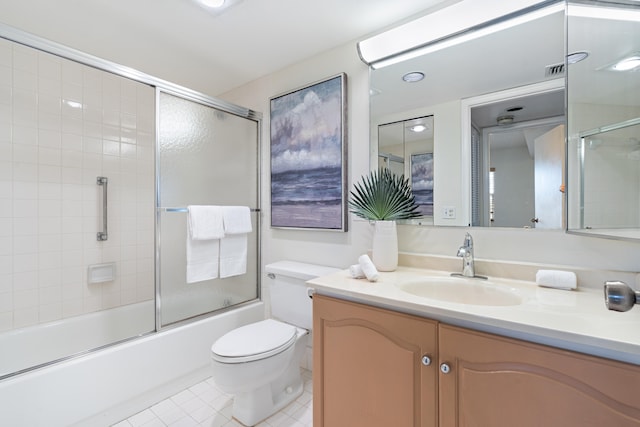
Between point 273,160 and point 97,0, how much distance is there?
126 cm

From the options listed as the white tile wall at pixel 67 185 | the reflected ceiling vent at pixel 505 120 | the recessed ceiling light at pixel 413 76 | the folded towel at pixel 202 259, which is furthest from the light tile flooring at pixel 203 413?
the recessed ceiling light at pixel 413 76

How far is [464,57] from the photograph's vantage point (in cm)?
138

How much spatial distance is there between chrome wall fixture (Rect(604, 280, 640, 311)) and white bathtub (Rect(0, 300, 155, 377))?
219cm

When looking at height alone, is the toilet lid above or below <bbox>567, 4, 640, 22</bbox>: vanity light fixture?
below

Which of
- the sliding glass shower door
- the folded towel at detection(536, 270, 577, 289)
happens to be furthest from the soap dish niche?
the folded towel at detection(536, 270, 577, 289)

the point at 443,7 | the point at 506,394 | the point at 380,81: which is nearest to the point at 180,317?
the point at 506,394

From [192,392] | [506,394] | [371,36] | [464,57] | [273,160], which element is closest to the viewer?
[506,394]

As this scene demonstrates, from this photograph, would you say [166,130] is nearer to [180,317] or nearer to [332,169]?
[332,169]

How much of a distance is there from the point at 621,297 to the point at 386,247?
84 cm

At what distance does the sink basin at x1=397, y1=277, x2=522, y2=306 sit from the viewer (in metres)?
1.14

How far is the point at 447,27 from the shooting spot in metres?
1.38

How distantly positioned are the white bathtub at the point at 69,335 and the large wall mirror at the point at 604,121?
239cm

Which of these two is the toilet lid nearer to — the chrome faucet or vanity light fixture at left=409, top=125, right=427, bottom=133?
the chrome faucet

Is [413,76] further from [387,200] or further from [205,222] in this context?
[205,222]
